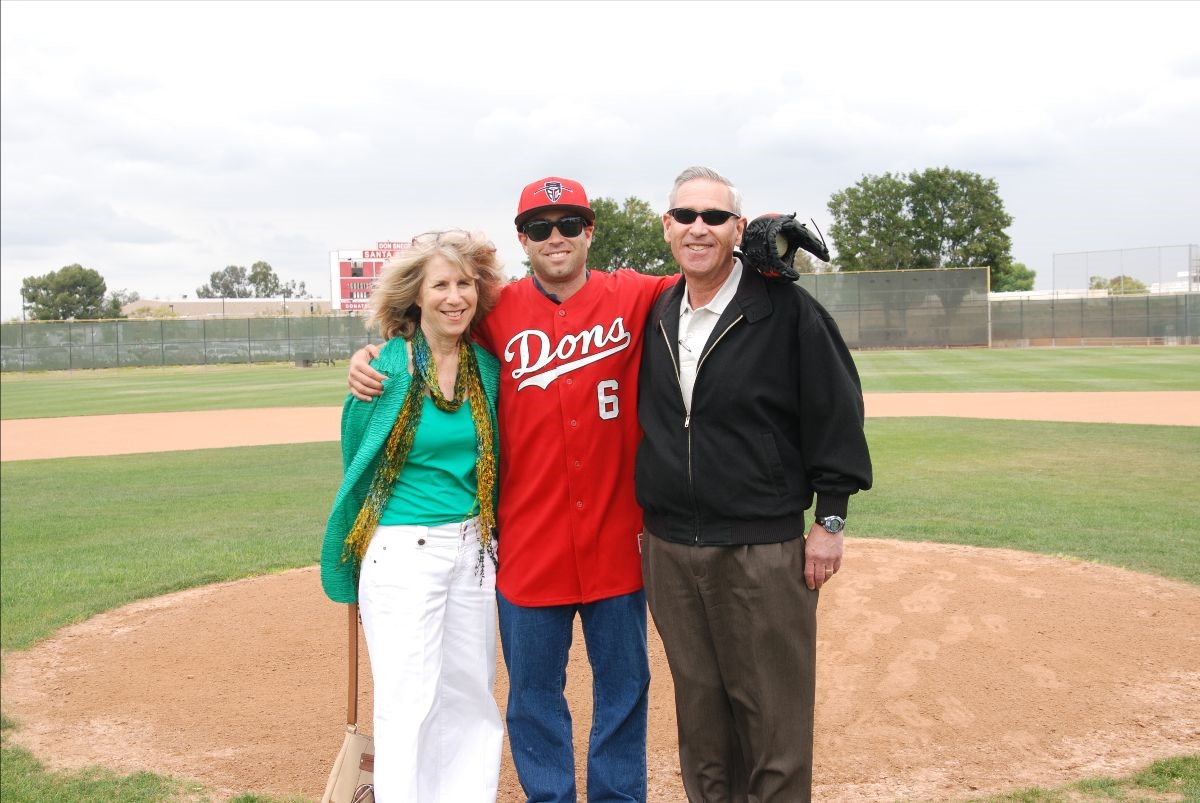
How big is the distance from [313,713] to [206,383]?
33.1 meters

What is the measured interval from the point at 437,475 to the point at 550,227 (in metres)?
0.94

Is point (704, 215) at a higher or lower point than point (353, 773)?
higher

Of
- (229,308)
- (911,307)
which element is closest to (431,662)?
(911,307)

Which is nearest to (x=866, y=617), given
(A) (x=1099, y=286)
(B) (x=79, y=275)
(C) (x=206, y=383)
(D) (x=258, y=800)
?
(D) (x=258, y=800)

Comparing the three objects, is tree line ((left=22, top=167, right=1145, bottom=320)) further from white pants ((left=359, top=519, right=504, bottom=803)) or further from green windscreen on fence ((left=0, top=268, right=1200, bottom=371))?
white pants ((left=359, top=519, right=504, bottom=803))

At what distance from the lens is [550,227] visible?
347cm

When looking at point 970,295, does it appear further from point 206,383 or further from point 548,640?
point 548,640

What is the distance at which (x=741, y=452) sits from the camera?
3.05 metres

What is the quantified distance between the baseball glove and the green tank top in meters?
1.08

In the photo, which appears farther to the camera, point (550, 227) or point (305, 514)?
point (305, 514)

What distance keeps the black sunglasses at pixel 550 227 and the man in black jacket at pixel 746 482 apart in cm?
41

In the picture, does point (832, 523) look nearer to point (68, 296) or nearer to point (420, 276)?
point (420, 276)

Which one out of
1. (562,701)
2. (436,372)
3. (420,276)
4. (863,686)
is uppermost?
(420,276)

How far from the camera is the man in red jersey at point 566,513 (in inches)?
133
